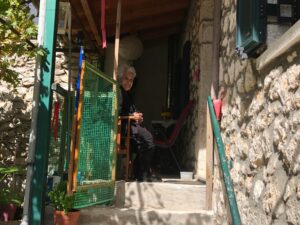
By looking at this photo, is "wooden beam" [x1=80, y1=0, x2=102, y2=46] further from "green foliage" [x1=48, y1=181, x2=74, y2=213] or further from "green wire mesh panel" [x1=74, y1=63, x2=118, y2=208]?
"green foliage" [x1=48, y1=181, x2=74, y2=213]

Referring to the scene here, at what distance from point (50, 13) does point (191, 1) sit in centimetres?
317

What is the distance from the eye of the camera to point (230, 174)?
10.9 feet

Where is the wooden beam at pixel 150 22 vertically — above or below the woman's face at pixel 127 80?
above

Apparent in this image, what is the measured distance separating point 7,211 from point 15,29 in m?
2.27

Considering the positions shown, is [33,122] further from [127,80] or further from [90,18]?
[90,18]

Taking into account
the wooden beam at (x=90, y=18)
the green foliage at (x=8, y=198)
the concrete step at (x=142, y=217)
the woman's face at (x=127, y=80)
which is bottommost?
the concrete step at (x=142, y=217)

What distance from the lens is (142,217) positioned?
3.78 metres

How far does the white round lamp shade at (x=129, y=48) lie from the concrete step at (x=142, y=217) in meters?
3.45

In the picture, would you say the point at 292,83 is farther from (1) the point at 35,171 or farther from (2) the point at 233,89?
(1) the point at 35,171

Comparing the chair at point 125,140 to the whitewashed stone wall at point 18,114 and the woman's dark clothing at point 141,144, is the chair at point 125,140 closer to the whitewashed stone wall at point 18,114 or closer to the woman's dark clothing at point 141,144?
the woman's dark clothing at point 141,144

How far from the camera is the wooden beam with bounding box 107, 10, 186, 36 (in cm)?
675

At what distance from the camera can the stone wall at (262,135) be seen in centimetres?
210

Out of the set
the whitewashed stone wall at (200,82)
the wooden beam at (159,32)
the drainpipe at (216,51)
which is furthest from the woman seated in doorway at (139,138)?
the wooden beam at (159,32)

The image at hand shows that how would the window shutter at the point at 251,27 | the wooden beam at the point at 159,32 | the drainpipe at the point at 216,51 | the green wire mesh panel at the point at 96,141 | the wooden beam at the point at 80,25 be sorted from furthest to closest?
the wooden beam at the point at 159,32
the wooden beam at the point at 80,25
the drainpipe at the point at 216,51
the green wire mesh panel at the point at 96,141
the window shutter at the point at 251,27
